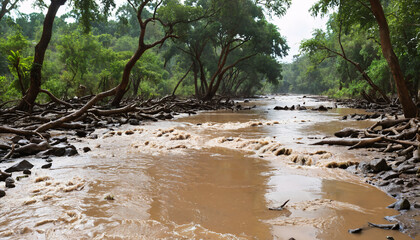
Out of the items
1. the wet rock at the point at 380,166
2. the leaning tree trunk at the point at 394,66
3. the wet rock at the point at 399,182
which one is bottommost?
the wet rock at the point at 399,182

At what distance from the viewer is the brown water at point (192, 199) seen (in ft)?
7.81

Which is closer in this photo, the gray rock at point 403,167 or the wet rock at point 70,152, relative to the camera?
the gray rock at point 403,167

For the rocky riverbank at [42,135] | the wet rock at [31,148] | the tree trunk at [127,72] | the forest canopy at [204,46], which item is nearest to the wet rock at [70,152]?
the rocky riverbank at [42,135]

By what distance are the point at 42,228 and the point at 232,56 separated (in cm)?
4036

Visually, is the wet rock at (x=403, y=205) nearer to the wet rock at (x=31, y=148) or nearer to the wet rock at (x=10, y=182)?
the wet rock at (x=10, y=182)

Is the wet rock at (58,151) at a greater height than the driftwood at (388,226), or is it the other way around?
the wet rock at (58,151)

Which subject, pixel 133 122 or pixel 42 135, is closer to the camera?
pixel 42 135

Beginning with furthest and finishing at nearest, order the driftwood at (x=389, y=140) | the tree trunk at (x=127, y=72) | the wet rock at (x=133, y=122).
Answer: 1. the tree trunk at (x=127, y=72)
2. the wet rock at (x=133, y=122)
3. the driftwood at (x=389, y=140)

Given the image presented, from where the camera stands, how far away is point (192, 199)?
10.2 ft

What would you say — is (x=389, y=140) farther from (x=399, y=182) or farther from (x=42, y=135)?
(x=42, y=135)

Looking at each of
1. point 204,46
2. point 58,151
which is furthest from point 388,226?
point 204,46

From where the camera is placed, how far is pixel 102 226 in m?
2.45

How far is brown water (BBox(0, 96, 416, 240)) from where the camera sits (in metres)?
2.38

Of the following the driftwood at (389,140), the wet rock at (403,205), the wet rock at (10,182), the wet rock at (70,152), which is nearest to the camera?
the wet rock at (403,205)
